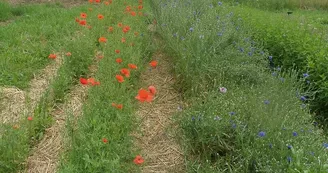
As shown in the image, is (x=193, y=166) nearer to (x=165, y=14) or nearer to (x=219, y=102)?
(x=219, y=102)

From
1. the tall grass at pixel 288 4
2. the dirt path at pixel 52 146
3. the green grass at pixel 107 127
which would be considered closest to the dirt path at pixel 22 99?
the dirt path at pixel 52 146

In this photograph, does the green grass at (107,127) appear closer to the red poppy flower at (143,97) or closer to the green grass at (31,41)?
the red poppy flower at (143,97)

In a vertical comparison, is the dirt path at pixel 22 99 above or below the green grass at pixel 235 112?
below

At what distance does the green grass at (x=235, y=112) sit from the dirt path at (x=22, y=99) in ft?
5.12

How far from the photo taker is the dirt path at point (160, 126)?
3.02 meters

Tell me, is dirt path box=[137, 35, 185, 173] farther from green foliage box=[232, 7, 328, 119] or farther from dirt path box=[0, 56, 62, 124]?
green foliage box=[232, 7, 328, 119]

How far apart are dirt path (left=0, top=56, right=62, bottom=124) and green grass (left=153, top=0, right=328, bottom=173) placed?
5.12 feet

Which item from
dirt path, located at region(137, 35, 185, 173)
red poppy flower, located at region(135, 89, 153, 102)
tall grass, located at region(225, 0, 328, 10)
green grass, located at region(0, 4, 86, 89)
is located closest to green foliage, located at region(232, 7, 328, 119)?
dirt path, located at region(137, 35, 185, 173)

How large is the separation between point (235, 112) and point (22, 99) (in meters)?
2.34

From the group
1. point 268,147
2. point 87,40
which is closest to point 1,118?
point 87,40

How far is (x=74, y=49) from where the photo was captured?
14.0ft

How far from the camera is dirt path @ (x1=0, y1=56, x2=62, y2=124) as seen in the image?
3.46 meters

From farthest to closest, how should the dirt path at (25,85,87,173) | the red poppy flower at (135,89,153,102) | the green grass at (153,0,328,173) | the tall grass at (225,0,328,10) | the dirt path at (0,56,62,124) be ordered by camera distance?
the tall grass at (225,0,328,10) → the dirt path at (0,56,62,124) → the dirt path at (25,85,87,173) → the red poppy flower at (135,89,153,102) → the green grass at (153,0,328,173)

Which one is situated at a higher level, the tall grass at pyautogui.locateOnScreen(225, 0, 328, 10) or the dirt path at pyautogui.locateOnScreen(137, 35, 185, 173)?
the dirt path at pyautogui.locateOnScreen(137, 35, 185, 173)
